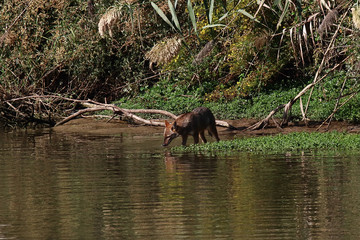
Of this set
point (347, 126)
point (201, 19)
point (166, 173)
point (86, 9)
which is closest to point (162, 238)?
point (166, 173)

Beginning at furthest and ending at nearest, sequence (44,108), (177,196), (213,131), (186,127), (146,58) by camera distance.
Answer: (44,108) < (146,58) < (213,131) < (186,127) < (177,196)

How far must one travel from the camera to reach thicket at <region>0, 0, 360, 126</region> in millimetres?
21891

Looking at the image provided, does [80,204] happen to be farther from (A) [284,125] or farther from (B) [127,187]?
(A) [284,125]

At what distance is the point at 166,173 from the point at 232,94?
10.9 m

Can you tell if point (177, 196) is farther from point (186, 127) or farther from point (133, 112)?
point (133, 112)

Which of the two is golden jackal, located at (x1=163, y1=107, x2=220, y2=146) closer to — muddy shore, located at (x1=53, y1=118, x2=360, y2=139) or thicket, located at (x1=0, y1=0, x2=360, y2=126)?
muddy shore, located at (x1=53, y1=118, x2=360, y2=139)

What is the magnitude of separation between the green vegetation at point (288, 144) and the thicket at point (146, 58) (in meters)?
4.53

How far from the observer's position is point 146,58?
78.3ft

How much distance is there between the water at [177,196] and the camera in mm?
7883

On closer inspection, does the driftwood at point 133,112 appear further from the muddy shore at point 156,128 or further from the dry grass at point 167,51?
the dry grass at point 167,51

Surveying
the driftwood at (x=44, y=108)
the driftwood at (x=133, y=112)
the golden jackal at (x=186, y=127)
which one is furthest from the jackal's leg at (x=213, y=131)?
the driftwood at (x=44, y=108)

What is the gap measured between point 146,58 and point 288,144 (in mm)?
9467

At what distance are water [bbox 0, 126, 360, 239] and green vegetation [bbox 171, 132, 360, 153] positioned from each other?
824 mm

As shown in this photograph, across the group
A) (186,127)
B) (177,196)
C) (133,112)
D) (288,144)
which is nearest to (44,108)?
(133,112)
